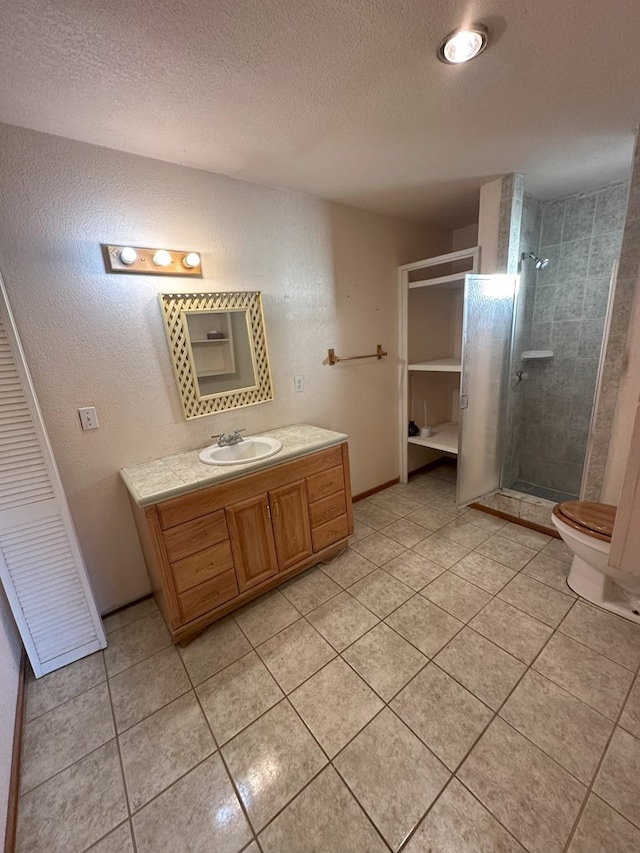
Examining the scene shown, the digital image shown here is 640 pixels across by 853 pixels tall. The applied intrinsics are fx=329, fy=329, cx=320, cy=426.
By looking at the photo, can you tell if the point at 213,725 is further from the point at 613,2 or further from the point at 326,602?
the point at 613,2

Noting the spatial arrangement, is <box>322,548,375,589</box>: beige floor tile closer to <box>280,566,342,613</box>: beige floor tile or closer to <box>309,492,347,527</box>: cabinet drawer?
<box>280,566,342,613</box>: beige floor tile

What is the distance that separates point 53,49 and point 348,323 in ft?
6.32

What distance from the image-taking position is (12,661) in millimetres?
1438

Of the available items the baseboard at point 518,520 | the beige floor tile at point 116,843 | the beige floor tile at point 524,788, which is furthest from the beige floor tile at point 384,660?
the baseboard at point 518,520

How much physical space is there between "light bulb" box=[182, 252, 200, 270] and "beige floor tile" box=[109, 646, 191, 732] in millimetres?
2001

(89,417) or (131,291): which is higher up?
(131,291)

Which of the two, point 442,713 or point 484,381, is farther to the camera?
point 484,381

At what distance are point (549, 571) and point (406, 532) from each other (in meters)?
0.88

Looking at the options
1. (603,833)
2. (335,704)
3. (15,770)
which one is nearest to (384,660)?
(335,704)

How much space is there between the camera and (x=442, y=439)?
2998mm

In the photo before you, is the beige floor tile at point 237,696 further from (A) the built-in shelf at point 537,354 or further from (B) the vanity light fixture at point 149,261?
(A) the built-in shelf at point 537,354

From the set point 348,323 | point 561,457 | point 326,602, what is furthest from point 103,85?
point 561,457

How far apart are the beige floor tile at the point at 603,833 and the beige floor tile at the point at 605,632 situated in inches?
24.3

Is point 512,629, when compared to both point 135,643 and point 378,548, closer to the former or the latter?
point 378,548
